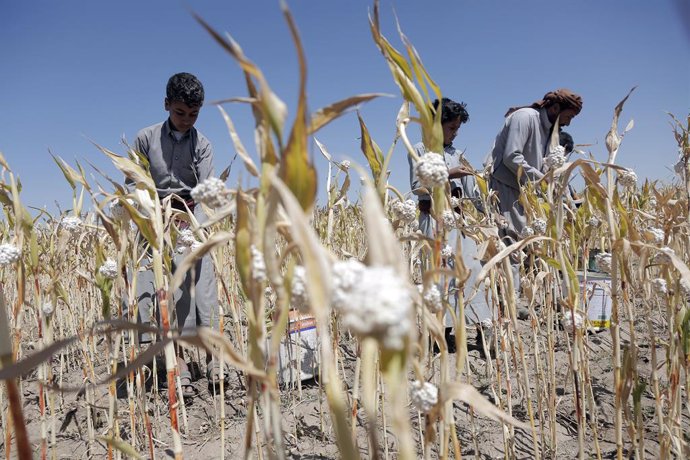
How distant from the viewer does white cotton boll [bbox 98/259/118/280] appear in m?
0.96

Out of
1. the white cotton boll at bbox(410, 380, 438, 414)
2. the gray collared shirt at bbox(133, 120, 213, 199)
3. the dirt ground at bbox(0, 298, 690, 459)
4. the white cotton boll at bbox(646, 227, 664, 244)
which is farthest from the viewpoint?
the gray collared shirt at bbox(133, 120, 213, 199)

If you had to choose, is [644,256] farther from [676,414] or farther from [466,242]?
[466,242]

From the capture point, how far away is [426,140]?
53 centimetres

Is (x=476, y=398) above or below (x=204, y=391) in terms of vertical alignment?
above

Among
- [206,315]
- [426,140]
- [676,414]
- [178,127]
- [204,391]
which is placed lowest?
[204,391]

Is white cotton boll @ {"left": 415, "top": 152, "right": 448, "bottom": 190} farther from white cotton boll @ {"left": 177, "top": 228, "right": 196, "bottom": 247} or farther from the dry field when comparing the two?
white cotton boll @ {"left": 177, "top": 228, "right": 196, "bottom": 247}

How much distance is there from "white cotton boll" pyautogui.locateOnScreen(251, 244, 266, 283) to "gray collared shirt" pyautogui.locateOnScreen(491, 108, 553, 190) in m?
1.87

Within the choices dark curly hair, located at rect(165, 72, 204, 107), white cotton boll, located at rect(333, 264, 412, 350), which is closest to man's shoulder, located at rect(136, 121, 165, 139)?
dark curly hair, located at rect(165, 72, 204, 107)

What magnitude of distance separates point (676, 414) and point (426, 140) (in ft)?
3.01

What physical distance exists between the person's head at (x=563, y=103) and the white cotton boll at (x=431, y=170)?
1.89m

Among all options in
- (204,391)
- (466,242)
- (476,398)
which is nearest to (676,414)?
(476,398)

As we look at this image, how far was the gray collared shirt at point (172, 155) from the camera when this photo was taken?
6.04 ft

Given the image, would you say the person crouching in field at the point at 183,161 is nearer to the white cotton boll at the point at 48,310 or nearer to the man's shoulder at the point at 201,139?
Result: the man's shoulder at the point at 201,139

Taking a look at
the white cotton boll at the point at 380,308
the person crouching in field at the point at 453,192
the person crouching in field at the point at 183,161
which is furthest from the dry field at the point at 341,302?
the person crouching in field at the point at 453,192
